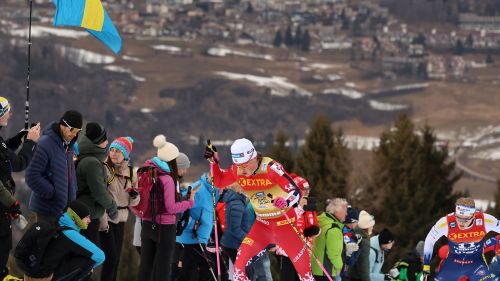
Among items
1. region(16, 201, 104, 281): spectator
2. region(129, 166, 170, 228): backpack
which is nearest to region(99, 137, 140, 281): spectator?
region(129, 166, 170, 228): backpack

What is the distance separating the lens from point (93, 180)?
1145 cm

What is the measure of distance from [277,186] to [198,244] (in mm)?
1477

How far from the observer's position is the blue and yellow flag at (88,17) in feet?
46.6

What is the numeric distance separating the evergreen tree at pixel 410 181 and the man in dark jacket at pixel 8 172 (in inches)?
2298

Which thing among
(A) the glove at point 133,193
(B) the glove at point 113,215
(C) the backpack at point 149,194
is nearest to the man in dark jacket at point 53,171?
(B) the glove at point 113,215

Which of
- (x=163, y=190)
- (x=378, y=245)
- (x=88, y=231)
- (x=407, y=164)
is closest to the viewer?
(x=88, y=231)

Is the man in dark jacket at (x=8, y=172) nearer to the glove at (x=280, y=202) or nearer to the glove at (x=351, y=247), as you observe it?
the glove at (x=280, y=202)

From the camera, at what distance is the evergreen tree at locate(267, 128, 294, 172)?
65.8 metres

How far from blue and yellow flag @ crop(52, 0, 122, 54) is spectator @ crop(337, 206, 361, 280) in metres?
3.72

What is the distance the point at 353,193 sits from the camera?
79.5 metres

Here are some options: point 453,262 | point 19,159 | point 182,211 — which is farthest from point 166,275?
point 453,262

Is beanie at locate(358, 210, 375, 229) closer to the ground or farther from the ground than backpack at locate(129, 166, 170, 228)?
closer to the ground

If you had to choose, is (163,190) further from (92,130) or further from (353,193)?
(353,193)

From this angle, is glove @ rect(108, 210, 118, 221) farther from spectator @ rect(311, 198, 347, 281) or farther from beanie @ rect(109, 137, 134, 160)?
spectator @ rect(311, 198, 347, 281)
